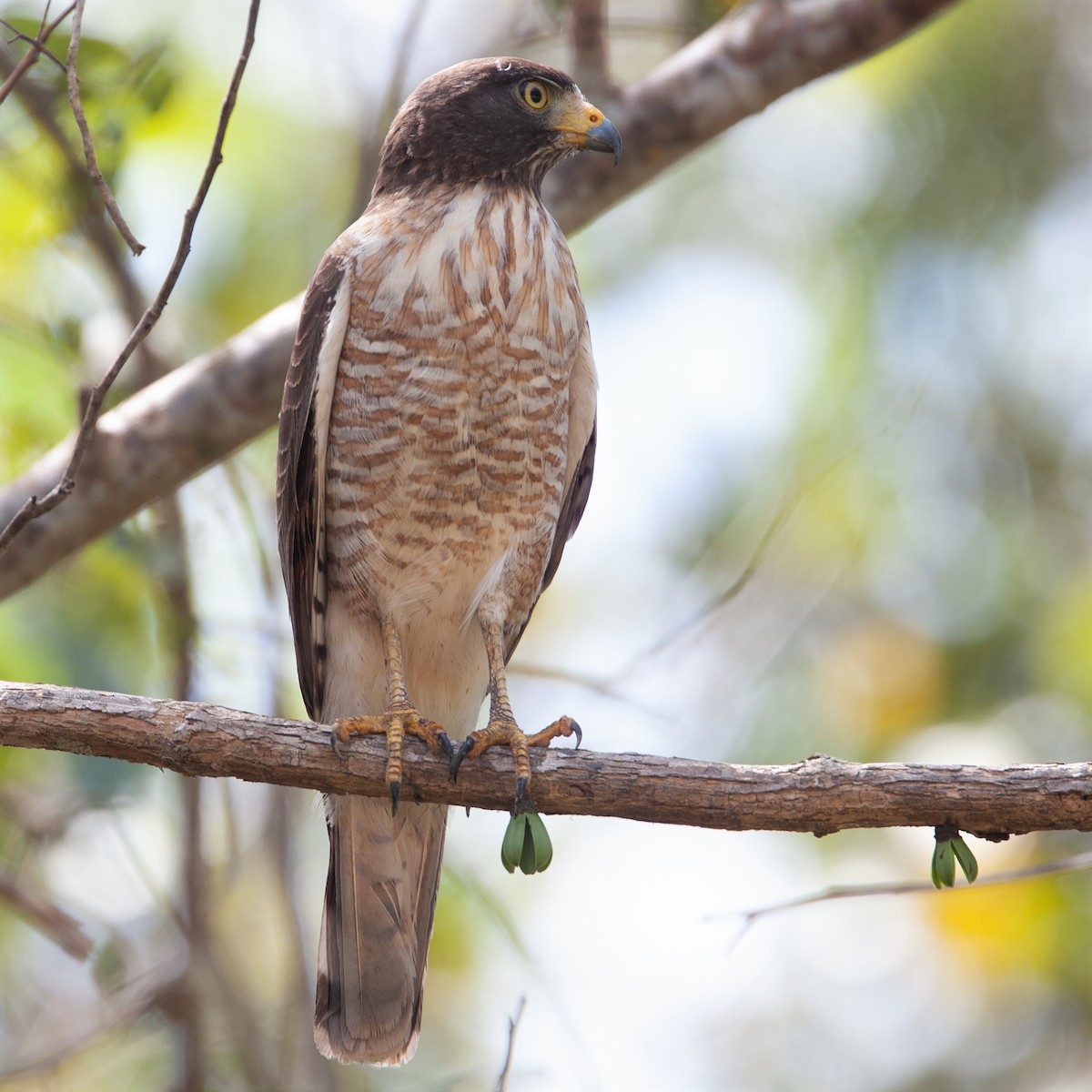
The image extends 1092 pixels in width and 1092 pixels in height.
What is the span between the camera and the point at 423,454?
398 cm

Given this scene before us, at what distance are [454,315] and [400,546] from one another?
699 mm

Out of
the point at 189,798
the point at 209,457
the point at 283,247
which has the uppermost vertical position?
the point at 283,247

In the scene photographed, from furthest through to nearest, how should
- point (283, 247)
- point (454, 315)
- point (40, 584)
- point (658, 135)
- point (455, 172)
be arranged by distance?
point (283, 247)
point (40, 584)
point (658, 135)
point (455, 172)
point (454, 315)

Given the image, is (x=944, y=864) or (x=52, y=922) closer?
(x=944, y=864)

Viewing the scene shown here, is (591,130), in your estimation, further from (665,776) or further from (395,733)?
(665,776)

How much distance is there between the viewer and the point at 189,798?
14.9 feet

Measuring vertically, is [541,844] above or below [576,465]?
below

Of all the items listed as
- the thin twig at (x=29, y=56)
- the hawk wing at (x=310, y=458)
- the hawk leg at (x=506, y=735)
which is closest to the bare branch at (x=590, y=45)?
the hawk wing at (x=310, y=458)

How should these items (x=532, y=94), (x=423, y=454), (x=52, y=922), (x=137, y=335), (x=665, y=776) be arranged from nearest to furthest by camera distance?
1. (x=137, y=335)
2. (x=665, y=776)
3. (x=423, y=454)
4. (x=52, y=922)
5. (x=532, y=94)

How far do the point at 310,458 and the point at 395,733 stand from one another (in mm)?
946

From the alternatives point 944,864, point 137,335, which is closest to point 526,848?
point 944,864

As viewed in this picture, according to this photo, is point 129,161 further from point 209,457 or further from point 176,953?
point 176,953

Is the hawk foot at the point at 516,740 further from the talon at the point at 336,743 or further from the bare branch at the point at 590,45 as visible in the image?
the bare branch at the point at 590,45

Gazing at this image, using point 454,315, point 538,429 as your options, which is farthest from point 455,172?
point 538,429
